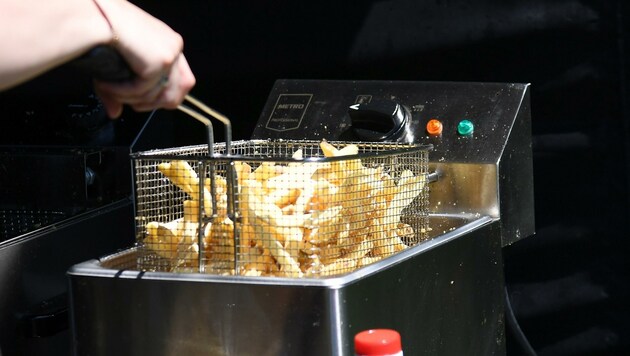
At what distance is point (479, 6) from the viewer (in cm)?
267

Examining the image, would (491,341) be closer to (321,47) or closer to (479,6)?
(479,6)

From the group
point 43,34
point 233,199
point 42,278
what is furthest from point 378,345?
point 42,278

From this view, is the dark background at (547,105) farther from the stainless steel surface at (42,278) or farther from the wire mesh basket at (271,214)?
the wire mesh basket at (271,214)

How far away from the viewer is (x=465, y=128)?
6.54ft

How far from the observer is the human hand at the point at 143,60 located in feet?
3.64

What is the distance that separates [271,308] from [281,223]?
13 centimetres

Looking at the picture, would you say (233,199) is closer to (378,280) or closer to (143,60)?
(378,280)

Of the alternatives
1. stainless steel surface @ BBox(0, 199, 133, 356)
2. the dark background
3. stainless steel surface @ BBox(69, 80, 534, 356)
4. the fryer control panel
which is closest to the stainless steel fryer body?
stainless steel surface @ BBox(69, 80, 534, 356)

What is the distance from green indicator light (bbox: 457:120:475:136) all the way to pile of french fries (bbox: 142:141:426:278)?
1.41ft

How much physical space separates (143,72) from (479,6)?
1694 millimetres

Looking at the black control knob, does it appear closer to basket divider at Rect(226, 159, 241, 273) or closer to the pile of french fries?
the pile of french fries

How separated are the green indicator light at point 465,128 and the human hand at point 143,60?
89cm

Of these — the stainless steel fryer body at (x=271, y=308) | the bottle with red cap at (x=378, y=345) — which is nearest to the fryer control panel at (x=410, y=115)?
the stainless steel fryer body at (x=271, y=308)

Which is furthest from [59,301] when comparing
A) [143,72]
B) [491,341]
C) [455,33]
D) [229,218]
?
[455,33]
